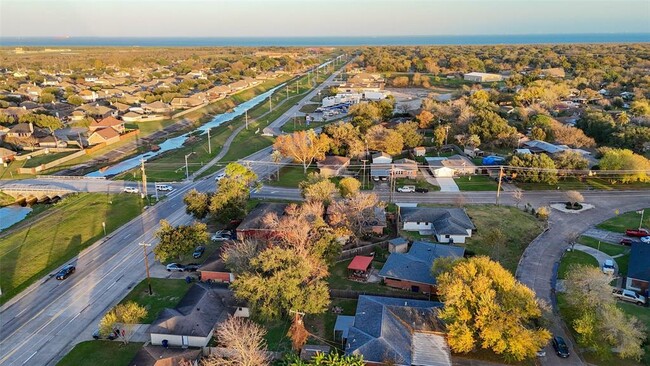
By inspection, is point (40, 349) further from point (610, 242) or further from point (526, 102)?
point (526, 102)

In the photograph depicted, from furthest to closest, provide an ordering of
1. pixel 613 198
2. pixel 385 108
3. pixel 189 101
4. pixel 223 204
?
pixel 189 101 → pixel 385 108 → pixel 613 198 → pixel 223 204

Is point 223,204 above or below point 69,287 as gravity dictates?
above

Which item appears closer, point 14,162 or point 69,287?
point 69,287

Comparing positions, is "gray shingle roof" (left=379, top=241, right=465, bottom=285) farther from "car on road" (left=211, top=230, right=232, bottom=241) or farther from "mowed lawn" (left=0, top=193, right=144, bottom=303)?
"mowed lawn" (left=0, top=193, right=144, bottom=303)

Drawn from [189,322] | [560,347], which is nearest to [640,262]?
[560,347]

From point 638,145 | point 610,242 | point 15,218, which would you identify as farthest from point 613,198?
point 15,218

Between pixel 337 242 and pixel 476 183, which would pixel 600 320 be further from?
pixel 476 183

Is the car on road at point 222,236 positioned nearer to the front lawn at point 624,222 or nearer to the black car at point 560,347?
the black car at point 560,347

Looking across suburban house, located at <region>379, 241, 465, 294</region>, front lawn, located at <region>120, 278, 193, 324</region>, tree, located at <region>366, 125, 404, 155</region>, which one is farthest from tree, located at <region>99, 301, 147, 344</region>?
tree, located at <region>366, 125, 404, 155</region>
